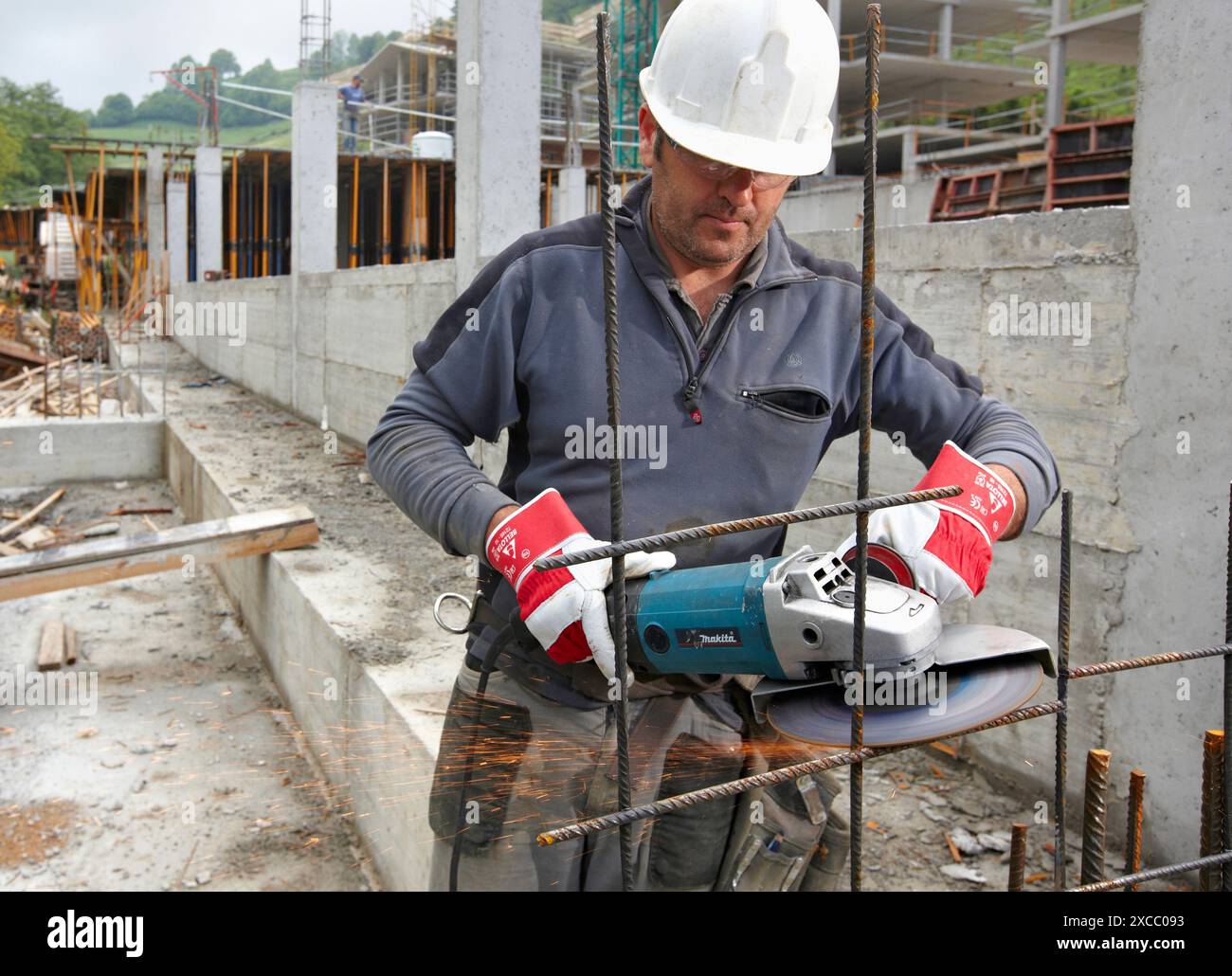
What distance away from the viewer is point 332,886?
3.98 metres

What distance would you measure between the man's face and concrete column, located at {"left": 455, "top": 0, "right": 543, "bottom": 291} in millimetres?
5050

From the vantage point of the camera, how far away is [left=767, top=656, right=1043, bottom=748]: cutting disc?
1512 millimetres

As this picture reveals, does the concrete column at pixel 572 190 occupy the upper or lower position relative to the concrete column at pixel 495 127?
upper

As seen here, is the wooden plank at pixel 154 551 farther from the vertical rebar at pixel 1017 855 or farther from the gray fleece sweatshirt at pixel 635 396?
the vertical rebar at pixel 1017 855

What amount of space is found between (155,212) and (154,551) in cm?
2329

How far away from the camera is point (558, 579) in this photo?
5.27 feet

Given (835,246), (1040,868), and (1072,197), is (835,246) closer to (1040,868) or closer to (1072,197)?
(1040,868)

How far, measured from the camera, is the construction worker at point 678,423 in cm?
182

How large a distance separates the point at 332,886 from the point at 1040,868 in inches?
103

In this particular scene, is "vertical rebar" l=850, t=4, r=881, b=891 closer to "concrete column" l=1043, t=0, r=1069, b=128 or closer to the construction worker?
the construction worker

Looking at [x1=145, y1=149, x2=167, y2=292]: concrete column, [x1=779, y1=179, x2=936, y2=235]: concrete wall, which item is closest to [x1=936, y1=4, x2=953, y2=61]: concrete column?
[x1=779, y1=179, x2=936, y2=235]: concrete wall

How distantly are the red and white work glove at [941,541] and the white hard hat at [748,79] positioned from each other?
635 mm

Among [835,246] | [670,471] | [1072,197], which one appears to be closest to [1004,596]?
[835,246]

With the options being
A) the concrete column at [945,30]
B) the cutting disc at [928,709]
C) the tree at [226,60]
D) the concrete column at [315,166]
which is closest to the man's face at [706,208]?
the cutting disc at [928,709]
